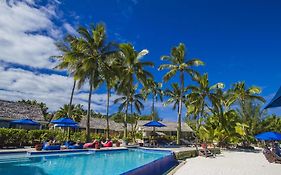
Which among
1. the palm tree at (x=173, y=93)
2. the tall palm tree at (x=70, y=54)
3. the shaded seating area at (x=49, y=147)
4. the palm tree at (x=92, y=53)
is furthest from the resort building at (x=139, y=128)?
the shaded seating area at (x=49, y=147)

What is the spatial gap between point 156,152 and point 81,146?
20.1ft

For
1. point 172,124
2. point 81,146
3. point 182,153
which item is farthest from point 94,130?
point 182,153

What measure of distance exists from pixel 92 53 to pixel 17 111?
11587 millimetres

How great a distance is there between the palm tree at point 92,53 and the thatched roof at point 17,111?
8485mm

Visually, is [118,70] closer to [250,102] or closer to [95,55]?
[95,55]

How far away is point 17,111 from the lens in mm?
28609

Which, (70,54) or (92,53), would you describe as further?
(92,53)

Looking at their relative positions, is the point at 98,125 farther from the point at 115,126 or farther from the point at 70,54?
the point at 70,54

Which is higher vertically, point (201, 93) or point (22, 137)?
point (201, 93)

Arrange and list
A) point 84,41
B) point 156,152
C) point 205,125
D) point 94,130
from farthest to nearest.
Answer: point 94,130 < point 205,125 < point 84,41 < point 156,152

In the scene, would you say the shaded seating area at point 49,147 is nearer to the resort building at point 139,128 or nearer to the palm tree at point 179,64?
the palm tree at point 179,64

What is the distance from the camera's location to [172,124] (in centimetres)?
5372

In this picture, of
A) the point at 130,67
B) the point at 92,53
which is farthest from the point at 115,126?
the point at 92,53

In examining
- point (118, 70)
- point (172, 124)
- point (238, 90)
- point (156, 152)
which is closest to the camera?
point (156, 152)
